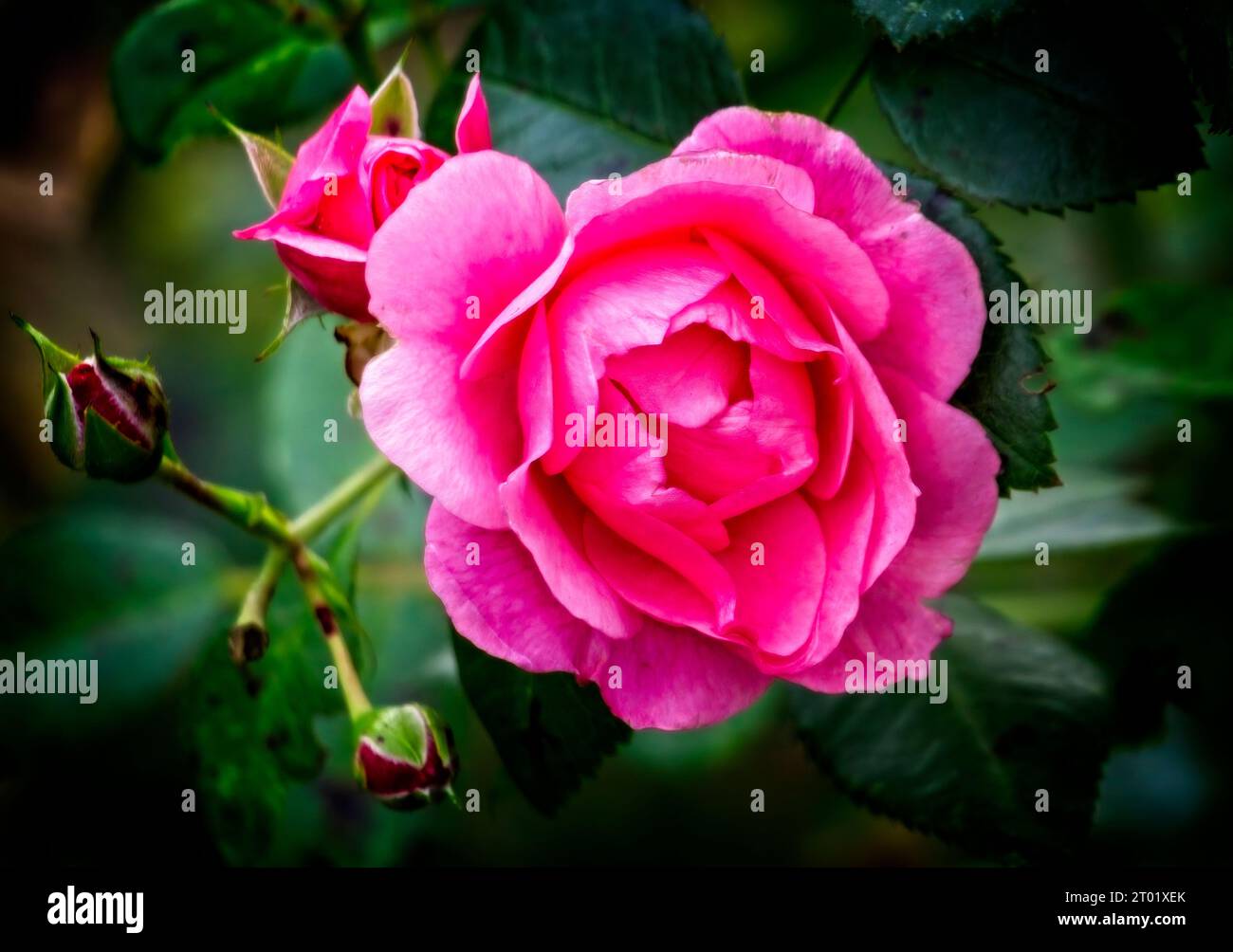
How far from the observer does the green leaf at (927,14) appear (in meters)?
0.78

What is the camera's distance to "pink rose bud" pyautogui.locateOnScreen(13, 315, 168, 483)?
73 centimetres

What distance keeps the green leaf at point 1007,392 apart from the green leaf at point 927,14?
142mm

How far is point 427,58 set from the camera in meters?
1.24

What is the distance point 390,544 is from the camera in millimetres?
1544

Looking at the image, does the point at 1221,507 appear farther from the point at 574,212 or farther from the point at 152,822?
the point at 152,822

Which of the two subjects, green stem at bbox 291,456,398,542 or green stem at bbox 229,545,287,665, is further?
green stem at bbox 291,456,398,542

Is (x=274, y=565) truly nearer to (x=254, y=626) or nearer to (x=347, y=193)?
(x=254, y=626)

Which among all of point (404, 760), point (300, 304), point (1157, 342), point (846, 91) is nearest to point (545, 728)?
point (404, 760)

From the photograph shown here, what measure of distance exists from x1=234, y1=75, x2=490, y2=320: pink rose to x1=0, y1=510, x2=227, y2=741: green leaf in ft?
2.95

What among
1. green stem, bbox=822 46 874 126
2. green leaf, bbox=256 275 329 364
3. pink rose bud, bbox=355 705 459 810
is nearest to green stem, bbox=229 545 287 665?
pink rose bud, bbox=355 705 459 810

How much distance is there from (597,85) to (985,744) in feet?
2.27

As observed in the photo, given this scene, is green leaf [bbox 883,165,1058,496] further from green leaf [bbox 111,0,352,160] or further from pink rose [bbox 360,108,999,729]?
green leaf [bbox 111,0,352,160]

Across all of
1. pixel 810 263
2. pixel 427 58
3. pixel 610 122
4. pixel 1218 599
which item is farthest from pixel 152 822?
pixel 1218 599

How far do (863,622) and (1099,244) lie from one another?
1186 mm
